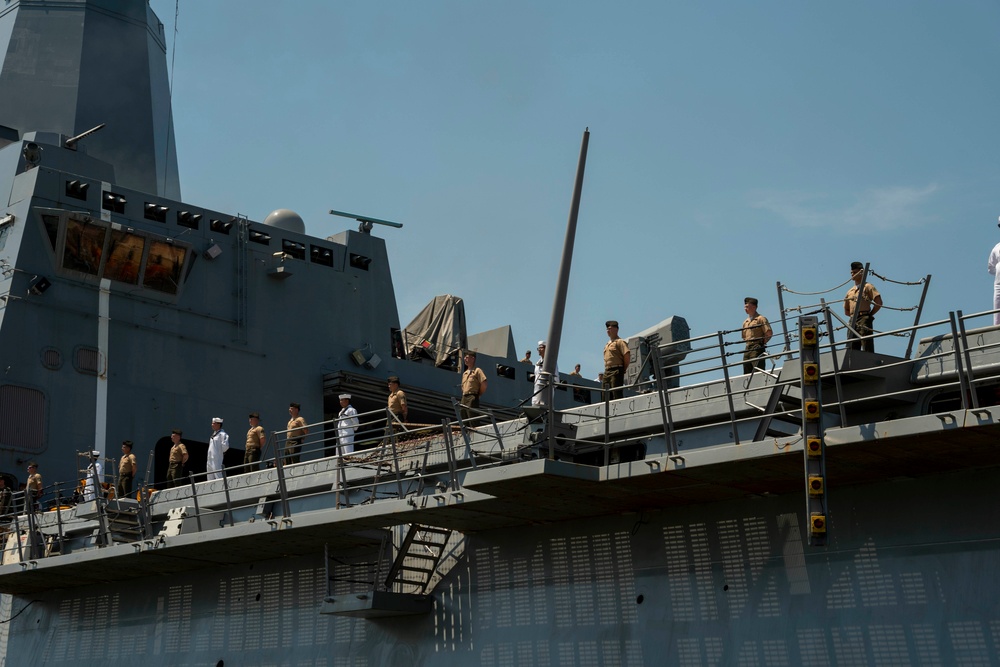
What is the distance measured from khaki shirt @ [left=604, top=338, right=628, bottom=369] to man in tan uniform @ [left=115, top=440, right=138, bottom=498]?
8.73 metres

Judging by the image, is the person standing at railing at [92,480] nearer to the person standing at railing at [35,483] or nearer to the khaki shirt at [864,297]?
the person standing at railing at [35,483]

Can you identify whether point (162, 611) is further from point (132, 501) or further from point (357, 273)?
point (357, 273)

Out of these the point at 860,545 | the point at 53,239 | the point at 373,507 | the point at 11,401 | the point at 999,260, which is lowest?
the point at 860,545

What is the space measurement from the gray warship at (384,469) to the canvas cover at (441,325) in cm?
11

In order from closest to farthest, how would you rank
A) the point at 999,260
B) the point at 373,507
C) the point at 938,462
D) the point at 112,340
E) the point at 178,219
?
the point at 938,462 < the point at 999,260 < the point at 373,507 < the point at 112,340 < the point at 178,219

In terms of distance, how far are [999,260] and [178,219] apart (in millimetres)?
15344

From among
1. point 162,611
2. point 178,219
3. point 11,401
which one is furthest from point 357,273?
point 162,611

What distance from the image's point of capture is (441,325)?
1124 inches

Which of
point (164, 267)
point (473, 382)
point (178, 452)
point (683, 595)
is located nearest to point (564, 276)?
point (473, 382)

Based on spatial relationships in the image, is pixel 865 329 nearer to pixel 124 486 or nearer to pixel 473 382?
pixel 473 382

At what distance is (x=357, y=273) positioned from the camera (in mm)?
25422

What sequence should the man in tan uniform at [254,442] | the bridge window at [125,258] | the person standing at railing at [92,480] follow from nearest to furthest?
the person standing at railing at [92,480] < the man in tan uniform at [254,442] < the bridge window at [125,258]

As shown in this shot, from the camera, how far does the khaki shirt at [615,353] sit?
14.0 metres

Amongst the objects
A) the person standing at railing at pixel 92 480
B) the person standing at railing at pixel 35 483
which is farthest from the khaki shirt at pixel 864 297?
the person standing at railing at pixel 35 483
